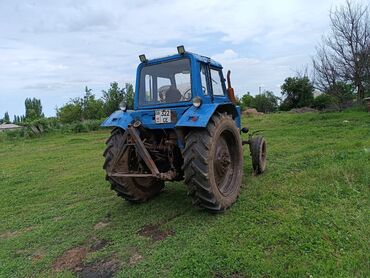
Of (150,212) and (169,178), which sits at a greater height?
(169,178)

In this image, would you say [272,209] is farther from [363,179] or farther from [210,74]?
[210,74]

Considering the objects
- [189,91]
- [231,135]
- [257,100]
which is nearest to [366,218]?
[231,135]

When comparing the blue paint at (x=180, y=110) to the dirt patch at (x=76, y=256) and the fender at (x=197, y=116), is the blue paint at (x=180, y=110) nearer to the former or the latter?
the fender at (x=197, y=116)

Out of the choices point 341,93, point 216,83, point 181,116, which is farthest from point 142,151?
point 341,93

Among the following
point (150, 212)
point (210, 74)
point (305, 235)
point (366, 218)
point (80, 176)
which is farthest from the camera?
point (80, 176)

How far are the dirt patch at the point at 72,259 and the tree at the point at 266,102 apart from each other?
1151 inches

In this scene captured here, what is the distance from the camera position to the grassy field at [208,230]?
322 cm

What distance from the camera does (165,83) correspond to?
518cm

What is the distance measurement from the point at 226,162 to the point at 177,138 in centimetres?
75

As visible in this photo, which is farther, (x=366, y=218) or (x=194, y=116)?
(x=194, y=116)

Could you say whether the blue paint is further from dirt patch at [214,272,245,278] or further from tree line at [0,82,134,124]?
tree line at [0,82,134,124]

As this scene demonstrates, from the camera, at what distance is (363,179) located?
195 inches

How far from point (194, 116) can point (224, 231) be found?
1.40 metres

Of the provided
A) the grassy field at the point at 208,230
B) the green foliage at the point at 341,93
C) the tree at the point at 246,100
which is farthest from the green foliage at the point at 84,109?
the grassy field at the point at 208,230
